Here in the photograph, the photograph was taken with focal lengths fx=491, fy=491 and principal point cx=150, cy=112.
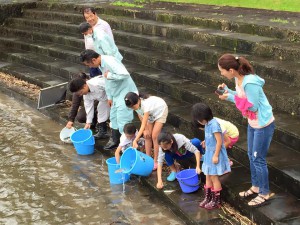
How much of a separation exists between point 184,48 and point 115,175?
3347 millimetres

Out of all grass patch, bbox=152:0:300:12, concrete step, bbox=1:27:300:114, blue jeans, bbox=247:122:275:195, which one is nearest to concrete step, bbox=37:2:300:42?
grass patch, bbox=152:0:300:12

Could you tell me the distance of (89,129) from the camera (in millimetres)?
7004

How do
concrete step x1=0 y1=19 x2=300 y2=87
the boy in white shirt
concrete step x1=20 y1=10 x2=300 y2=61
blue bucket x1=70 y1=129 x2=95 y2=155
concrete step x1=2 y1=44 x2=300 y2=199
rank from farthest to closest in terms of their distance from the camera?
concrete step x1=20 y1=10 x2=300 y2=61 < blue bucket x1=70 y1=129 x2=95 y2=155 < the boy in white shirt < concrete step x1=0 y1=19 x2=300 y2=87 < concrete step x1=2 y1=44 x2=300 y2=199

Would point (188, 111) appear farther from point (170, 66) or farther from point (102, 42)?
point (170, 66)

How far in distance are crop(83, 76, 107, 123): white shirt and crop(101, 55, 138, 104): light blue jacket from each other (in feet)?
1.17

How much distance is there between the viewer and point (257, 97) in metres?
4.39

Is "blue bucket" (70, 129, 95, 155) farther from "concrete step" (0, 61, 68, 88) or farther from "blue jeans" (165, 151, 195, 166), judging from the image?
"concrete step" (0, 61, 68, 88)

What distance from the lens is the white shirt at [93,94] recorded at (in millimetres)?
6863

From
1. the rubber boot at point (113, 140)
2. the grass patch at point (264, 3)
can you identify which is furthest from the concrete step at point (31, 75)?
the grass patch at point (264, 3)

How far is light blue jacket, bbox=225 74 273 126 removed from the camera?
436 centimetres

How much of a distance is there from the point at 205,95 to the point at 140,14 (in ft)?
15.7

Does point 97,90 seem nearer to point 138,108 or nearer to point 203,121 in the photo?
point 138,108

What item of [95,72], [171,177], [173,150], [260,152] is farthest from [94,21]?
[260,152]

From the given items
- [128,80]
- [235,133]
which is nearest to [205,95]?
[128,80]
